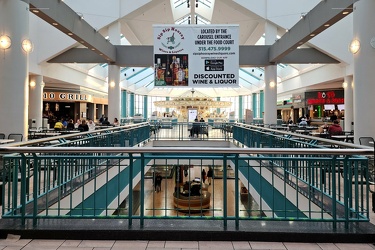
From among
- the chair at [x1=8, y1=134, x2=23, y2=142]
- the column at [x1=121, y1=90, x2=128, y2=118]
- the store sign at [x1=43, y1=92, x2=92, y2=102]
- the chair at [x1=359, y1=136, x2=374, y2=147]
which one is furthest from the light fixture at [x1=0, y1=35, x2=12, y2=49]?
the column at [x1=121, y1=90, x2=128, y2=118]

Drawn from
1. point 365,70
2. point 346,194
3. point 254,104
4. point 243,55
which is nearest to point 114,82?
point 243,55

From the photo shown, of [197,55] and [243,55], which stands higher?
[243,55]

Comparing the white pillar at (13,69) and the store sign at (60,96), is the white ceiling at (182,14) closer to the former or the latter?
the store sign at (60,96)

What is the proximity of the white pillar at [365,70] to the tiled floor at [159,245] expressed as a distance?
17.3 feet

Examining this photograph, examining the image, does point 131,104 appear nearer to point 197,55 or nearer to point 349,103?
point 349,103

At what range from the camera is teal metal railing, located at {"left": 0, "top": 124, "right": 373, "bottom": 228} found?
3531mm

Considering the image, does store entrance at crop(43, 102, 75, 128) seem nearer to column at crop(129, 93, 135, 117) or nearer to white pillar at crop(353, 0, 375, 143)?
column at crop(129, 93, 135, 117)

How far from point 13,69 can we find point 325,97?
22700 millimetres

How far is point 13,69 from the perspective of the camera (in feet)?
25.3

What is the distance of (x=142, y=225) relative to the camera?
3.51m

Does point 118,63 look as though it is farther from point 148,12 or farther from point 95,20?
point 148,12

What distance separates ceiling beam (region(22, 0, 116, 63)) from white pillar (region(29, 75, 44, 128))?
16.7ft

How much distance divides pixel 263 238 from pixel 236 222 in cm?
34

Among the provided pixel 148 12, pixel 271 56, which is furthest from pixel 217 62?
pixel 148 12
